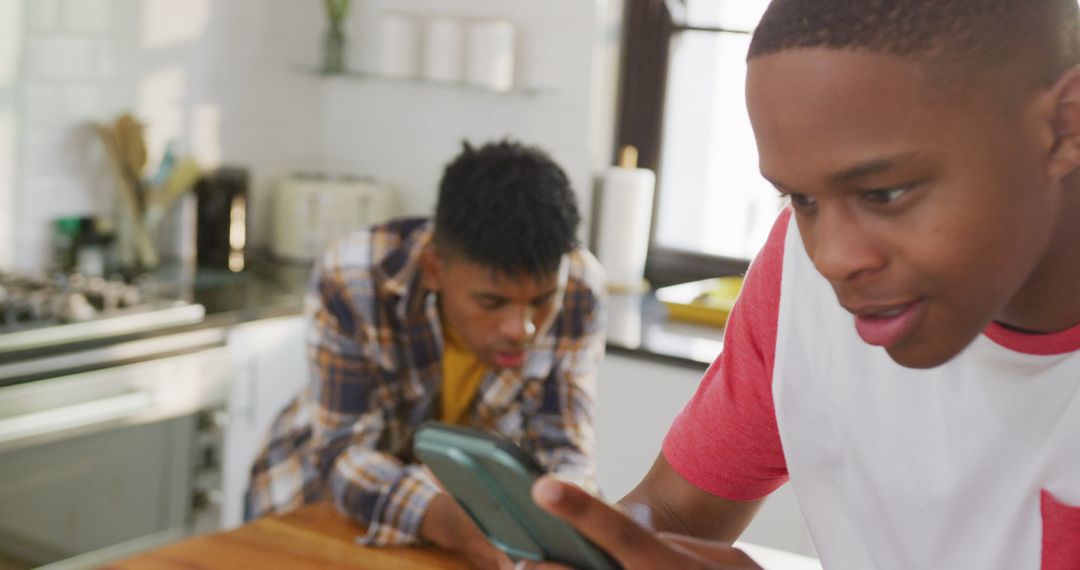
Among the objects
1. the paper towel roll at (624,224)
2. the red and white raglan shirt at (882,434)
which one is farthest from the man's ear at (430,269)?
the paper towel roll at (624,224)

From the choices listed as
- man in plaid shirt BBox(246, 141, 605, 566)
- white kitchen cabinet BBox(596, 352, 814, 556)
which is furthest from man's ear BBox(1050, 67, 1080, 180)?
white kitchen cabinet BBox(596, 352, 814, 556)

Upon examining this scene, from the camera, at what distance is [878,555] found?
1063mm

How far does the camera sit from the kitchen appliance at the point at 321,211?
137 inches

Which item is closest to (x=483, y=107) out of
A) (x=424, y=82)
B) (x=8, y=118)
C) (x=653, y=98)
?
(x=424, y=82)

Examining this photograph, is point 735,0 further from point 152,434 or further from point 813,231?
point 813,231

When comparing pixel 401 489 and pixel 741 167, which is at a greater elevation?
pixel 741 167

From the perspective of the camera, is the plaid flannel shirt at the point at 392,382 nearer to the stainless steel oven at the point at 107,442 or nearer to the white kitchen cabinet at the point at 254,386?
the stainless steel oven at the point at 107,442

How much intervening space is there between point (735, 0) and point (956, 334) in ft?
8.51

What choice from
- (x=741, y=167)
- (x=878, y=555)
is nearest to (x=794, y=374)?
(x=878, y=555)

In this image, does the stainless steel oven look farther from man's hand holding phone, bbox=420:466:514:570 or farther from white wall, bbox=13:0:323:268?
man's hand holding phone, bbox=420:466:514:570

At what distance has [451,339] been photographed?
2.02 m

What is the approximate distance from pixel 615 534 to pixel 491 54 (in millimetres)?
2446

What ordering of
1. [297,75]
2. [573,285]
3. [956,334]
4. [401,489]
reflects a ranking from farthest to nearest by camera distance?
[297,75] < [573,285] < [401,489] < [956,334]

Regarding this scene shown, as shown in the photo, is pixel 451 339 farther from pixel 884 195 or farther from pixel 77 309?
pixel 884 195
